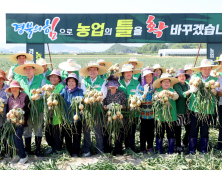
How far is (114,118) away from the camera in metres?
3.72

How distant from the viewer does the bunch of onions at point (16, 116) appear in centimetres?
359

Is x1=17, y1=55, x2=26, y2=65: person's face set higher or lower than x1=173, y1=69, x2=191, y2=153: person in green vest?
higher

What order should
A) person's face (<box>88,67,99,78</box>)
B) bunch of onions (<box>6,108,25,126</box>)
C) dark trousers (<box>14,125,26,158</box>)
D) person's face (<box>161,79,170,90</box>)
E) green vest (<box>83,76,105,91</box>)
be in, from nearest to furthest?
bunch of onions (<box>6,108,25,126</box>)
dark trousers (<box>14,125,26,158</box>)
person's face (<box>161,79,170,90</box>)
green vest (<box>83,76,105,91</box>)
person's face (<box>88,67,99,78</box>)

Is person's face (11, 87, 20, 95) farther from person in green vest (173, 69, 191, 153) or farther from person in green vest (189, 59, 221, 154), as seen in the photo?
person in green vest (189, 59, 221, 154)

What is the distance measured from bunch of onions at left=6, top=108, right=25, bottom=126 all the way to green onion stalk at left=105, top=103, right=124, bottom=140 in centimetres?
140

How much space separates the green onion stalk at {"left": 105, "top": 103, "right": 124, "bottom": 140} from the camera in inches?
148

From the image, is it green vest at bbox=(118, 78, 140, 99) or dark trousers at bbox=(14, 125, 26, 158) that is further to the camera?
green vest at bbox=(118, 78, 140, 99)

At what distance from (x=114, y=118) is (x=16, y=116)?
1.60 m

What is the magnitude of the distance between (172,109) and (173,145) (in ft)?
2.27

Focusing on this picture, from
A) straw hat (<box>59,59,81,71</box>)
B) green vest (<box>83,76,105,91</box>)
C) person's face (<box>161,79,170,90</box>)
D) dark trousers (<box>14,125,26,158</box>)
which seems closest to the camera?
dark trousers (<box>14,125,26,158</box>)

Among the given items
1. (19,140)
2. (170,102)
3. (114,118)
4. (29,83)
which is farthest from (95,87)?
(19,140)

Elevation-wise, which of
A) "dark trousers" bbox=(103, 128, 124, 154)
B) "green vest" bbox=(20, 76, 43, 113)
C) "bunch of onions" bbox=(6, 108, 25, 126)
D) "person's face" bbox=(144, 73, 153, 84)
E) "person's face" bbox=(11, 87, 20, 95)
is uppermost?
"person's face" bbox=(144, 73, 153, 84)

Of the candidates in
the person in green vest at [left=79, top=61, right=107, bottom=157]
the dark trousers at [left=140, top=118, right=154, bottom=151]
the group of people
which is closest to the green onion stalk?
the group of people

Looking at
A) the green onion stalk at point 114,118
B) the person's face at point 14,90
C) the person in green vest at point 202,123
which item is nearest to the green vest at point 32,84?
the person's face at point 14,90
